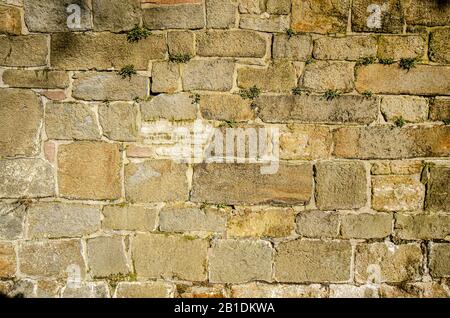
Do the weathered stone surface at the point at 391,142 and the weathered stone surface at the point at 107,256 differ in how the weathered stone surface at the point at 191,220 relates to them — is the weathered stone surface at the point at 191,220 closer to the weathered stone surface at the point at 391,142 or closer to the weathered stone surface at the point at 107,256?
the weathered stone surface at the point at 107,256

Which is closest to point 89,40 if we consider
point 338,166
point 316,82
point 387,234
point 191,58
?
point 191,58

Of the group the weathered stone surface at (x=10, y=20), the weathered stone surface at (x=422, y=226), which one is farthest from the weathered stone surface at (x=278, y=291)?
the weathered stone surface at (x=10, y=20)

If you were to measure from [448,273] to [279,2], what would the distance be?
2.29 meters

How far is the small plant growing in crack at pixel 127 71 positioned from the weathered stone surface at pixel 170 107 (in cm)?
22

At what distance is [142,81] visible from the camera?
6.95 feet

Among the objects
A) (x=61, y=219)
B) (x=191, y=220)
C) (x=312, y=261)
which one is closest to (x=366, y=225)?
(x=312, y=261)

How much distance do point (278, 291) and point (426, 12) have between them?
2.22 metres

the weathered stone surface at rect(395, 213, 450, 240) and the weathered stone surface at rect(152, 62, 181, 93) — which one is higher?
the weathered stone surface at rect(152, 62, 181, 93)

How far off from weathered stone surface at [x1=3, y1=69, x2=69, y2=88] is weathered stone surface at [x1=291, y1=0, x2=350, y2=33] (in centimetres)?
168

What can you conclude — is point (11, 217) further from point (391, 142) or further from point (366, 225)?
point (391, 142)

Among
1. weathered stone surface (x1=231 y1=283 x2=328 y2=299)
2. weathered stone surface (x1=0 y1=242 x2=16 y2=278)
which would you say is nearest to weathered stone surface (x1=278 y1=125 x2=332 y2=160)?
weathered stone surface (x1=231 y1=283 x2=328 y2=299)

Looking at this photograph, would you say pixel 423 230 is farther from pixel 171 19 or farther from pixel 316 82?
pixel 171 19

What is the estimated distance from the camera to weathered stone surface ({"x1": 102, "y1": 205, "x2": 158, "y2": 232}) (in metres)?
2.16

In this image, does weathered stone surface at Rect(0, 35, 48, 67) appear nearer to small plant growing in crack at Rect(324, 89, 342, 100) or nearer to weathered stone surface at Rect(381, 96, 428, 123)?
small plant growing in crack at Rect(324, 89, 342, 100)
